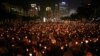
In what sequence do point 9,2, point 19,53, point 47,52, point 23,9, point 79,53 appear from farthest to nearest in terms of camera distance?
point 23,9 < point 9,2 < point 47,52 < point 79,53 < point 19,53

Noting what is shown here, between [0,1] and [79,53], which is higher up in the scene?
[79,53]

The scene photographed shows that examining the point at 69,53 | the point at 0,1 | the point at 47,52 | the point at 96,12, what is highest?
the point at 69,53

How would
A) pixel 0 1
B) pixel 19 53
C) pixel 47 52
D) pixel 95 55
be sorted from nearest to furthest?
1. pixel 19 53
2. pixel 95 55
3. pixel 47 52
4. pixel 0 1

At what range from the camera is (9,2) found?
136750mm

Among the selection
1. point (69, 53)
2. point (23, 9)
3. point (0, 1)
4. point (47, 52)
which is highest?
point (69, 53)

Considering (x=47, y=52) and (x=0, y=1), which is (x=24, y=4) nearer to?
(x=0, y=1)

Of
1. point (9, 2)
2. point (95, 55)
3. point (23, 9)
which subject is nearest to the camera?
point (95, 55)

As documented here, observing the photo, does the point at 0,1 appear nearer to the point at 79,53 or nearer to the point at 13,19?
the point at 13,19

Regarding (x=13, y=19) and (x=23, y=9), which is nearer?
(x=13, y=19)

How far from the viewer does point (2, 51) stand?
20562 mm

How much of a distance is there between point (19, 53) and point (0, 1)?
303 ft

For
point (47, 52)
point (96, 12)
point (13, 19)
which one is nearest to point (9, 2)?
point (13, 19)

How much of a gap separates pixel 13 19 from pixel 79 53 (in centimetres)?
9534

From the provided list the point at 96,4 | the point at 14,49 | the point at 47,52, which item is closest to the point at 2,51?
the point at 14,49
